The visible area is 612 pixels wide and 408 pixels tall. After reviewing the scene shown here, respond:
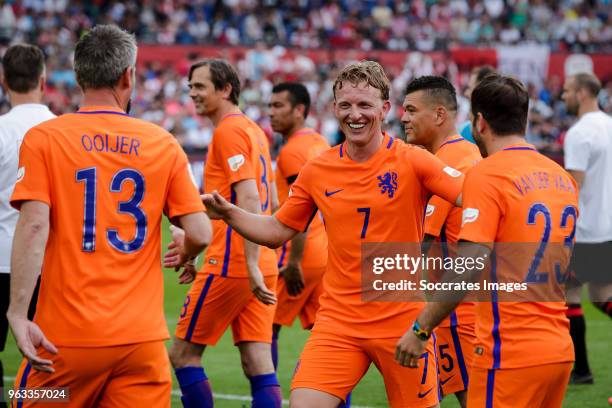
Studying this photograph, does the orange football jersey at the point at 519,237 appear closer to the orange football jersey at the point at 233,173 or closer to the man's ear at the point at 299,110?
the orange football jersey at the point at 233,173

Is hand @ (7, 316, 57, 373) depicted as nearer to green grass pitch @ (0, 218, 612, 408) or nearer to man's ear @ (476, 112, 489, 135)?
man's ear @ (476, 112, 489, 135)

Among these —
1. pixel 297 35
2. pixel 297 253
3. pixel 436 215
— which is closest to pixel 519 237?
pixel 436 215

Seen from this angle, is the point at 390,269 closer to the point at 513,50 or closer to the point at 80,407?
the point at 80,407

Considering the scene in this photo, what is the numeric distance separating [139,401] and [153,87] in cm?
2225

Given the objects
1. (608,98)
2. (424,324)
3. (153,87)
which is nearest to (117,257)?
(424,324)

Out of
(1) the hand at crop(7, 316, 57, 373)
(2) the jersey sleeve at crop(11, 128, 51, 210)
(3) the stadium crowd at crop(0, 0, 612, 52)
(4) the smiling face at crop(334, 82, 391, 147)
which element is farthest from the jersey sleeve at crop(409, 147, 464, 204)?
(3) the stadium crowd at crop(0, 0, 612, 52)

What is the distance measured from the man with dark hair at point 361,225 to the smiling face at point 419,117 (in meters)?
1.11

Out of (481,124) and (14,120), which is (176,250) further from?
(14,120)

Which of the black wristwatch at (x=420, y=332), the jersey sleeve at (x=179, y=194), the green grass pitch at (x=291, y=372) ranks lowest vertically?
the green grass pitch at (x=291, y=372)

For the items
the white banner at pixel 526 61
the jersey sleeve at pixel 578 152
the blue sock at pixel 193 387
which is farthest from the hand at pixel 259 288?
the white banner at pixel 526 61

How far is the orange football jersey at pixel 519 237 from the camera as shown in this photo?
4.44 metres

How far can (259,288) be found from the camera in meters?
6.30

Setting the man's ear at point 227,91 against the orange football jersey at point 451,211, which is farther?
the man's ear at point 227,91

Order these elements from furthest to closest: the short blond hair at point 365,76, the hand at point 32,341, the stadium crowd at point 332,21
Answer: the stadium crowd at point 332,21 → the short blond hair at point 365,76 → the hand at point 32,341
